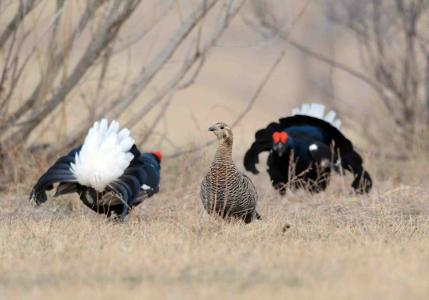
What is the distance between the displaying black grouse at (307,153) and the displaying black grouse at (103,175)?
6.74ft

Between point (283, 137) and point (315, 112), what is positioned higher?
point (315, 112)

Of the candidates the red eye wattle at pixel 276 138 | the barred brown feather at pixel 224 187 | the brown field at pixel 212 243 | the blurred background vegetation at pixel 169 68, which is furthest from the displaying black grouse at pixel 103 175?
the red eye wattle at pixel 276 138

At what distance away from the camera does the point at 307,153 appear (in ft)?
31.5

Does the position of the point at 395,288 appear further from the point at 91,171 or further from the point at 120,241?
the point at 91,171

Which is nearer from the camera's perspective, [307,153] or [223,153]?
[223,153]

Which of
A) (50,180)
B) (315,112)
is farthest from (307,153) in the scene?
(50,180)

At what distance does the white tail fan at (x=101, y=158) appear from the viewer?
7309 mm

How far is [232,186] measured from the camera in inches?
268

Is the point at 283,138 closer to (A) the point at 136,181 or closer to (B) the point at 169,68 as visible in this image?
(A) the point at 136,181

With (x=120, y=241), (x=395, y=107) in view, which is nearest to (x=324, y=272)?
(x=120, y=241)

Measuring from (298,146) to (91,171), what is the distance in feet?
9.45

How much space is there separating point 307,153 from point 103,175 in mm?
2853

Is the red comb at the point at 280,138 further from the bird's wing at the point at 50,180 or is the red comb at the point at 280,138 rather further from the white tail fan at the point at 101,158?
the bird's wing at the point at 50,180

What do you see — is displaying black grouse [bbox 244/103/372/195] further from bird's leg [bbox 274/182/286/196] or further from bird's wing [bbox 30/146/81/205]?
bird's wing [bbox 30/146/81/205]
